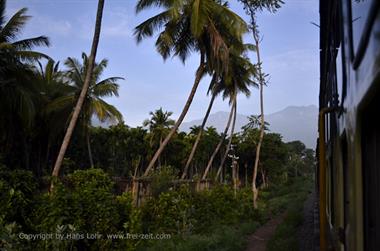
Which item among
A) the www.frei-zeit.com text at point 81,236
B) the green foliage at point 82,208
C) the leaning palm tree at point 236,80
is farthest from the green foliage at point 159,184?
the leaning palm tree at point 236,80

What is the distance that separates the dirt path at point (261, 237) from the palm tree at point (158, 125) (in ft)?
56.2

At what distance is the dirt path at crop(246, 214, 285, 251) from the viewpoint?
10711mm

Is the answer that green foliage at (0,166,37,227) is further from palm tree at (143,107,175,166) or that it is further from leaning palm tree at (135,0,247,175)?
palm tree at (143,107,175,166)

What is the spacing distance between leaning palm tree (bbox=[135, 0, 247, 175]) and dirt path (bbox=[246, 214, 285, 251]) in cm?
499

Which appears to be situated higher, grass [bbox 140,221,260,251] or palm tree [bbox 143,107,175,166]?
palm tree [bbox 143,107,175,166]

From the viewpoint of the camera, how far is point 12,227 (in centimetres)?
694

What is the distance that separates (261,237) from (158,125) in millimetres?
21172

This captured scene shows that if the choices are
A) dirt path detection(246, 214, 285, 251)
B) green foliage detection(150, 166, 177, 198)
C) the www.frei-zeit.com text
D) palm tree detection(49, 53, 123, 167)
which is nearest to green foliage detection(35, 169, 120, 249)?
the www.frei-zeit.com text

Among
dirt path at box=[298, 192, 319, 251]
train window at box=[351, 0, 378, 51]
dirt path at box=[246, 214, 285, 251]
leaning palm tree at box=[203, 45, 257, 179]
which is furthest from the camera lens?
leaning palm tree at box=[203, 45, 257, 179]

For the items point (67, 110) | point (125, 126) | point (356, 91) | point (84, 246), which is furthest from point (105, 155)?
point (356, 91)

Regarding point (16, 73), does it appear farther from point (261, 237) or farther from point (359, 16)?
point (359, 16)

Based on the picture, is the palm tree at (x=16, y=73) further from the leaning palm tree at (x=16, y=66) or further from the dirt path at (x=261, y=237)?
the dirt path at (x=261, y=237)

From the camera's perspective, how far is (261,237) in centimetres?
1230

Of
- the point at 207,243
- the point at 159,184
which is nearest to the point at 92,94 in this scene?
the point at 159,184
